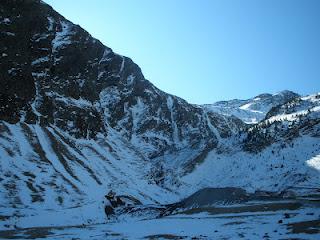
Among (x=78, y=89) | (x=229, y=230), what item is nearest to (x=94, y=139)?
(x=78, y=89)

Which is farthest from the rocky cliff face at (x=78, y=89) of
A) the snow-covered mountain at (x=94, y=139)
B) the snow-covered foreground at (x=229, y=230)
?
the snow-covered foreground at (x=229, y=230)

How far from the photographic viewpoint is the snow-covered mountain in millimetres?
75250

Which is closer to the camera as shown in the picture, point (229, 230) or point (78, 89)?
point (229, 230)

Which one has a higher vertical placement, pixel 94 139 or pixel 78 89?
pixel 78 89

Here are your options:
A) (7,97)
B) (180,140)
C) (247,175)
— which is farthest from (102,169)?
(180,140)

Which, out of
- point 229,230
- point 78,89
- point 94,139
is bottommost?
point 229,230

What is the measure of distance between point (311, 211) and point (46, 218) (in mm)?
33741

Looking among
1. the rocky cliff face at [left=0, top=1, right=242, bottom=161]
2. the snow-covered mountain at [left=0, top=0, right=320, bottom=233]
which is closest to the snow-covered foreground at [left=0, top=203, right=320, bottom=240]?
the snow-covered mountain at [left=0, top=0, right=320, bottom=233]

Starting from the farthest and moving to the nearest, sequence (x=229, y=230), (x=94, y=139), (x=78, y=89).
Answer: (x=78, y=89) → (x=94, y=139) → (x=229, y=230)

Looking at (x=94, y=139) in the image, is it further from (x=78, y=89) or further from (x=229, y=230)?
(x=229, y=230)

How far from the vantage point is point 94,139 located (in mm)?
116625

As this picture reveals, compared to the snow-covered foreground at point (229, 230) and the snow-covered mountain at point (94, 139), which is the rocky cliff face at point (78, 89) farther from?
the snow-covered foreground at point (229, 230)

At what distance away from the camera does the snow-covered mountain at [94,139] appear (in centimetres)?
7525

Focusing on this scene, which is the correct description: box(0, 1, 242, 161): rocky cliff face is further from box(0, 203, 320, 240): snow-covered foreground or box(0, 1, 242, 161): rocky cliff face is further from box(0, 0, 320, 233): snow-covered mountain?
box(0, 203, 320, 240): snow-covered foreground
